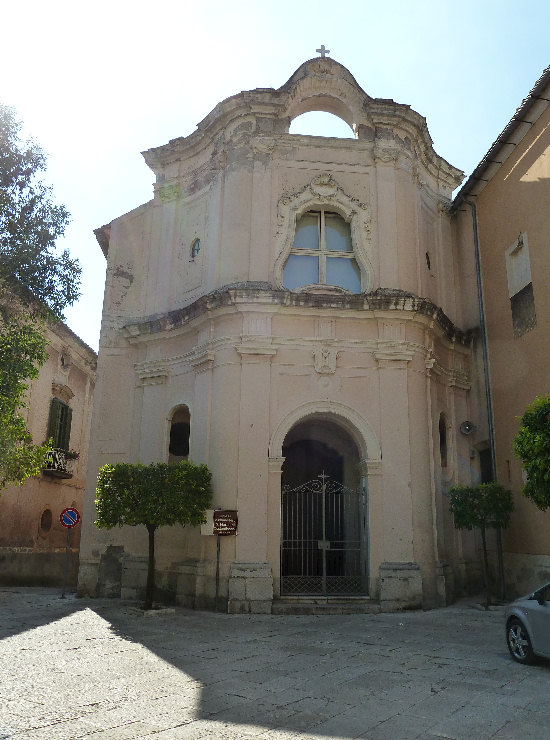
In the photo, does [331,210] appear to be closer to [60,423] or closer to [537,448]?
[537,448]

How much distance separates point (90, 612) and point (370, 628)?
19.5 feet

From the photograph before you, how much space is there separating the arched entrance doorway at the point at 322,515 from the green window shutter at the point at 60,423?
9191 mm

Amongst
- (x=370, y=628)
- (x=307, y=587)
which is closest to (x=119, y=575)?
(x=307, y=587)

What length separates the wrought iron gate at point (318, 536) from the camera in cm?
1437

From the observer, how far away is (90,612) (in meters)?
12.8

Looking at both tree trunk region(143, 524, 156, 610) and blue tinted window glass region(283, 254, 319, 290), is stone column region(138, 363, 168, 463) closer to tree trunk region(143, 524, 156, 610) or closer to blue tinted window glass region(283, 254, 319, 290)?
tree trunk region(143, 524, 156, 610)

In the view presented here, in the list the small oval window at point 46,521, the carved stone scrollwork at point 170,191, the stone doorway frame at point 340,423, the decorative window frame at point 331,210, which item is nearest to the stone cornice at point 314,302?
the decorative window frame at point 331,210

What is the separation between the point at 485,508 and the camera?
1320 centimetres

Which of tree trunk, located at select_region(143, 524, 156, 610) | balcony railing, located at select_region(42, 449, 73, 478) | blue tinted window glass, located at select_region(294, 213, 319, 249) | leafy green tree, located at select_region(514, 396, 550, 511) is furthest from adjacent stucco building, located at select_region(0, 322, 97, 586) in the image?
leafy green tree, located at select_region(514, 396, 550, 511)

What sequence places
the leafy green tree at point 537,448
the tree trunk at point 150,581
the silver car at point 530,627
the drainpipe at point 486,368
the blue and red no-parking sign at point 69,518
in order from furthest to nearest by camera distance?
1. the blue and red no-parking sign at point 69,518
2. the drainpipe at point 486,368
3. the tree trunk at point 150,581
4. the leafy green tree at point 537,448
5. the silver car at point 530,627

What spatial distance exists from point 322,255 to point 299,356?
2.92 metres

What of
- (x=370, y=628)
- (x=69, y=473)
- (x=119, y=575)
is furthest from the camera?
(x=69, y=473)

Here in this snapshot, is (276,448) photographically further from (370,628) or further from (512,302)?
(512,302)

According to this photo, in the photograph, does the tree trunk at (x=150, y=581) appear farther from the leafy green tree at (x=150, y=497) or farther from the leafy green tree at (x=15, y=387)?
the leafy green tree at (x=15, y=387)
